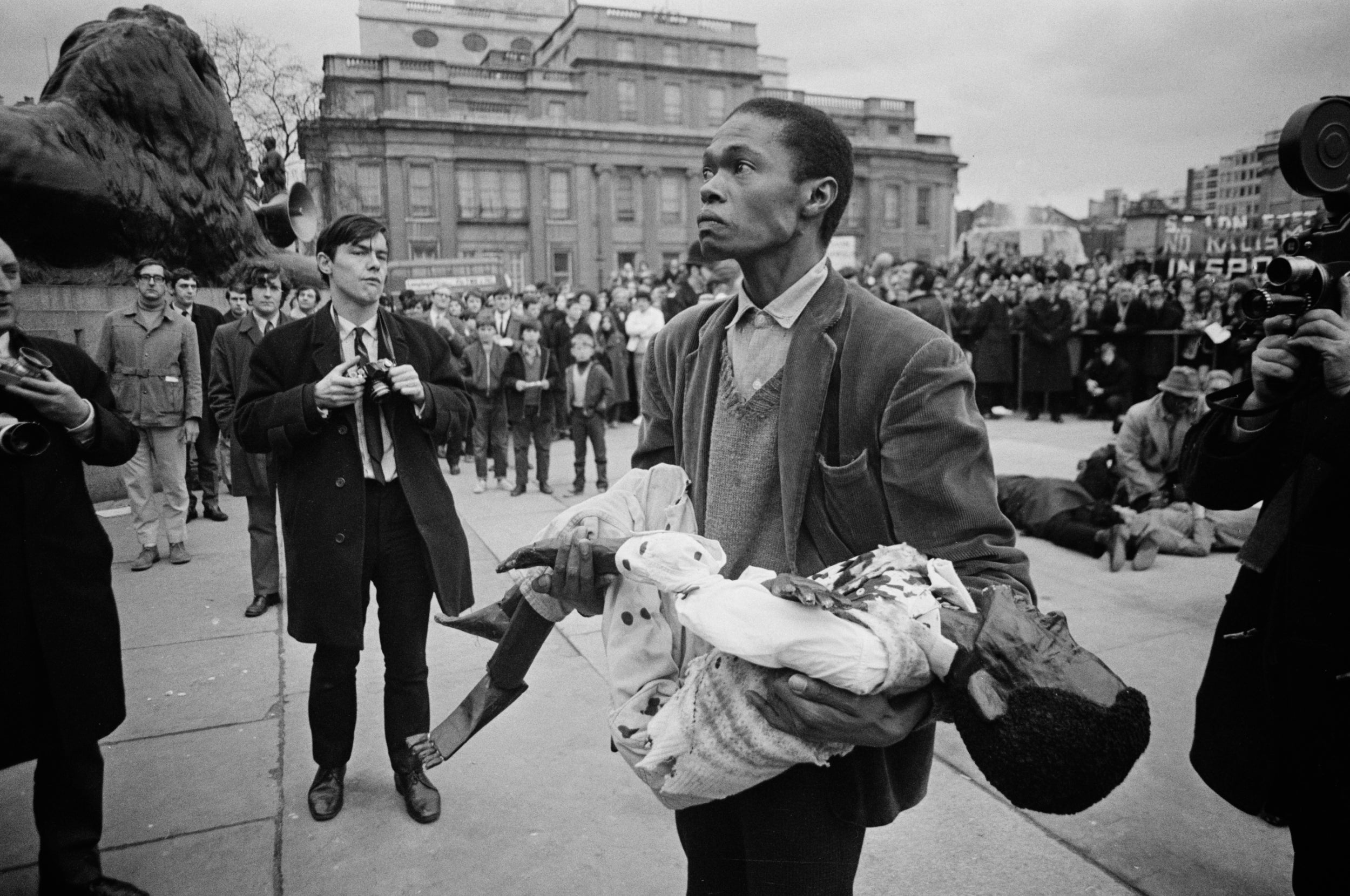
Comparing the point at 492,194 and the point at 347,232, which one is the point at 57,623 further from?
the point at 492,194

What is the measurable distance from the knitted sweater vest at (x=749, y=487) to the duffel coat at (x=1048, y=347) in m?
13.1

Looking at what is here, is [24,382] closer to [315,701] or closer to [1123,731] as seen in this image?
[315,701]

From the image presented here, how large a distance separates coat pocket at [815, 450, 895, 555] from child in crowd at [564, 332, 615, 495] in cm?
783

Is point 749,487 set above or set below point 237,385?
below

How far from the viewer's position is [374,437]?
3422 mm

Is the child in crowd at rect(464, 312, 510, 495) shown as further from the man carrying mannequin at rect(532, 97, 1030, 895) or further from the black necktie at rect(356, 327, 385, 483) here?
the man carrying mannequin at rect(532, 97, 1030, 895)

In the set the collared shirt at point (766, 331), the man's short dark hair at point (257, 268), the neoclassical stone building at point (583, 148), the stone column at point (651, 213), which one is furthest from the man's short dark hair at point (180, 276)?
the stone column at point (651, 213)

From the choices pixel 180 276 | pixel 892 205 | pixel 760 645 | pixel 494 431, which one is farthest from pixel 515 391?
pixel 892 205

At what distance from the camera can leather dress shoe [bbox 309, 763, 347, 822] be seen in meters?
3.45

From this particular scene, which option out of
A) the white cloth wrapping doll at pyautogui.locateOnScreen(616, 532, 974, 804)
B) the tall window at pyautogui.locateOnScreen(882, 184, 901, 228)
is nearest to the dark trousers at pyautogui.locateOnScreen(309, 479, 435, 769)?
the white cloth wrapping doll at pyautogui.locateOnScreen(616, 532, 974, 804)

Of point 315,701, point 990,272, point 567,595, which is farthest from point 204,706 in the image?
point 990,272

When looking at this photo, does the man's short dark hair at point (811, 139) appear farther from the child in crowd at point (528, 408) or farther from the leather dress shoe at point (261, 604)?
the child in crowd at point (528, 408)

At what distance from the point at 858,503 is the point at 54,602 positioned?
8.38 feet

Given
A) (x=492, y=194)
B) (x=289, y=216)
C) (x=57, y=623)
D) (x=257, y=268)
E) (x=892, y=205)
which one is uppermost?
(x=892, y=205)
